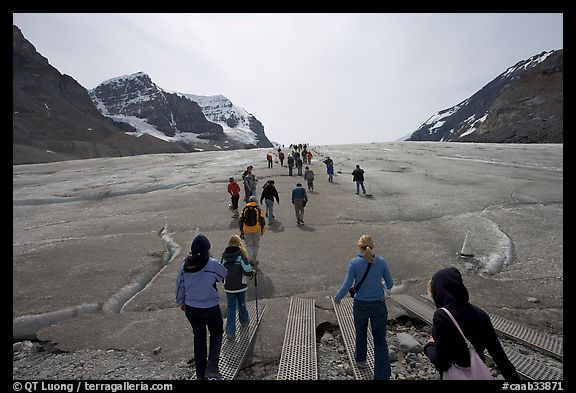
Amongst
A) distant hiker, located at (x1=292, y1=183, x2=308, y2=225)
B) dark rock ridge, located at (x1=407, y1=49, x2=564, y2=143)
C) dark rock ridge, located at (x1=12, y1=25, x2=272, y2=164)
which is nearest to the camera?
distant hiker, located at (x1=292, y1=183, x2=308, y2=225)

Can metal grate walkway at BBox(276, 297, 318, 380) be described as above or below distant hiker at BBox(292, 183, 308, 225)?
below

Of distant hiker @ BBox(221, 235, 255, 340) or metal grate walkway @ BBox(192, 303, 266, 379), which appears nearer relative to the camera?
metal grate walkway @ BBox(192, 303, 266, 379)

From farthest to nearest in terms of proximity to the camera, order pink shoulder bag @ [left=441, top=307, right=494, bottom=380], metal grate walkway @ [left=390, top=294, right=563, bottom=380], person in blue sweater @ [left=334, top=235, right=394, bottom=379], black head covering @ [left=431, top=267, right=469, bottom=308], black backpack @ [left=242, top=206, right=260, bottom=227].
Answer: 1. black backpack @ [left=242, top=206, right=260, bottom=227]
2. person in blue sweater @ [left=334, top=235, right=394, bottom=379]
3. metal grate walkway @ [left=390, top=294, right=563, bottom=380]
4. black head covering @ [left=431, top=267, right=469, bottom=308]
5. pink shoulder bag @ [left=441, top=307, right=494, bottom=380]

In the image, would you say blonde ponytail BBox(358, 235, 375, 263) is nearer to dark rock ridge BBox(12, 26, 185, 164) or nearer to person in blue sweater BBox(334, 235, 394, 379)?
person in blue sweater BBox(334, 235, 394, 379)

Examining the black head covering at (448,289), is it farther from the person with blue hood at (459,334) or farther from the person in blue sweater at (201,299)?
the person in blue sweater at (201,299)

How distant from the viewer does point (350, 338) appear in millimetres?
5367

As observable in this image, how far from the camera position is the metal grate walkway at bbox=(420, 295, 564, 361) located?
4.89m

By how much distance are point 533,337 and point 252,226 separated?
6.16m

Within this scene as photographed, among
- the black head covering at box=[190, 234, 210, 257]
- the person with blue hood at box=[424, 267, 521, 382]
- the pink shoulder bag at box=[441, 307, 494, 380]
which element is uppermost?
the black head covering at box=[190, 234, 210, 257]

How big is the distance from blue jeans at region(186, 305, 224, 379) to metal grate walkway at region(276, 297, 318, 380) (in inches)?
37.5

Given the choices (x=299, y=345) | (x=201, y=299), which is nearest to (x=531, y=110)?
(x=299, y=345)

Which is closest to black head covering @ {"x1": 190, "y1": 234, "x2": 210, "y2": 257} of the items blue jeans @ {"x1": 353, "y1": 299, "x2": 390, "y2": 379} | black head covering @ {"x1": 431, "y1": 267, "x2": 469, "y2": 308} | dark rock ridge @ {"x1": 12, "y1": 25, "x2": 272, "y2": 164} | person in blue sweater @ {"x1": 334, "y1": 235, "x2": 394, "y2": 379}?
person in blue sweater @ {"x1": 334, "y1": 235, "x2": 394, "y2": 379}

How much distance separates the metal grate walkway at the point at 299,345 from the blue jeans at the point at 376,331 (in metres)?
0.75
